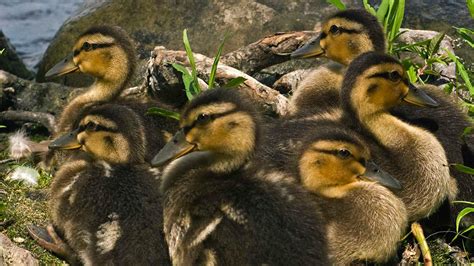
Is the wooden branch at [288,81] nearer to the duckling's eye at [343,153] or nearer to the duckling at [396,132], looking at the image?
the duckling at [396,132]

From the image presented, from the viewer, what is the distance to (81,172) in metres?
4.51

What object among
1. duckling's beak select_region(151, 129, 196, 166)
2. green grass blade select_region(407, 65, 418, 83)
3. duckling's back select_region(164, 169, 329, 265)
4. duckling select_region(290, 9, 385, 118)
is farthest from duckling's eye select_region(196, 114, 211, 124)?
green grass blade select_region(407, 65, 418, 83)

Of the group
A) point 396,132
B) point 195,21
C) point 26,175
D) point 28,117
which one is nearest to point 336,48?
point 396,132

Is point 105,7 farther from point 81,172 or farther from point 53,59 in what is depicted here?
point 81,172

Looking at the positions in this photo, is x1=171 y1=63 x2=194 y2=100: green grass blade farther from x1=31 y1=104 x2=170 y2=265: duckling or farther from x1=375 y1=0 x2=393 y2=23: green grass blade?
x1=375 y1=0 x2=393 y2=23: green grass blade

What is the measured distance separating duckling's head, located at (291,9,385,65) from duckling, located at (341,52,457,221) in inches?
20.9

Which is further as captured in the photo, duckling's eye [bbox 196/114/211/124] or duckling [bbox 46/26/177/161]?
duckling [bbox 46/26/177/161]

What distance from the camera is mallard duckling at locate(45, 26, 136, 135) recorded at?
5.44 metres

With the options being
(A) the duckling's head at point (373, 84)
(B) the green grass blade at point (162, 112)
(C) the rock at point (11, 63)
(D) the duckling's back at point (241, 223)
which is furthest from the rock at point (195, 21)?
(D) the duckling's back at point (241, 223)

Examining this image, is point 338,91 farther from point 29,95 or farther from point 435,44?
point 29,95

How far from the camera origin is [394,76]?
186 inches

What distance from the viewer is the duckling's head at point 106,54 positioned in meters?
5.44

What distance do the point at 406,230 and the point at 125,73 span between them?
201cm

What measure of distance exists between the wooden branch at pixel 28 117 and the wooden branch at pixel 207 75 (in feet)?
3.00
